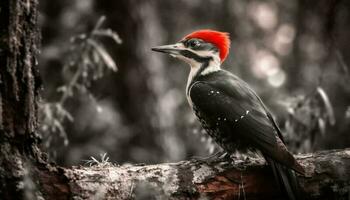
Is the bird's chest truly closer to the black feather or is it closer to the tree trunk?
the black feather

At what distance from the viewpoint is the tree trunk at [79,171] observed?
268cm

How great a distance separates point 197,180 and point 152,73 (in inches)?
139

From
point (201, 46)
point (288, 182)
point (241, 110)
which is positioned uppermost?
point (201, 46)

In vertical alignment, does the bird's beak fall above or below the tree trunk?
above

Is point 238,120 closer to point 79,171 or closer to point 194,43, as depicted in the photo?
point 194,43

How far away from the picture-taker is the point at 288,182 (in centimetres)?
327

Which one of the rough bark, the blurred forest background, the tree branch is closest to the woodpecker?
the tree branch

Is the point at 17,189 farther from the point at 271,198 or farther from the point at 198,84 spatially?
the point at 198,84

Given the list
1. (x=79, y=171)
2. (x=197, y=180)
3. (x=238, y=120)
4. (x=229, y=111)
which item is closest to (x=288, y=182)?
(x=197, y=180)

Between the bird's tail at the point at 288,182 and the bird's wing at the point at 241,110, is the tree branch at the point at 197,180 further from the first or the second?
the bird's wing at the point at 241,110

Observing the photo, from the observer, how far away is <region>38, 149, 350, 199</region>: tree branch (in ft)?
9.46

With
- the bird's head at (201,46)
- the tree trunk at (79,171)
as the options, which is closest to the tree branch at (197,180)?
the tree trunk at (79,171)

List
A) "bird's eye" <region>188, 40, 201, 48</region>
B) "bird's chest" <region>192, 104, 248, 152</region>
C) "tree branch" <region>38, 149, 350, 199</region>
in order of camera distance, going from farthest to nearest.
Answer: "bird's eye" <region>188, 40, 201, 48</region> → "bird's chest" <region>192, 104, 248, 152</region> → "tree branch" <region>38, 149, 350, 199</region>

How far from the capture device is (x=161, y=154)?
6.40 metres
